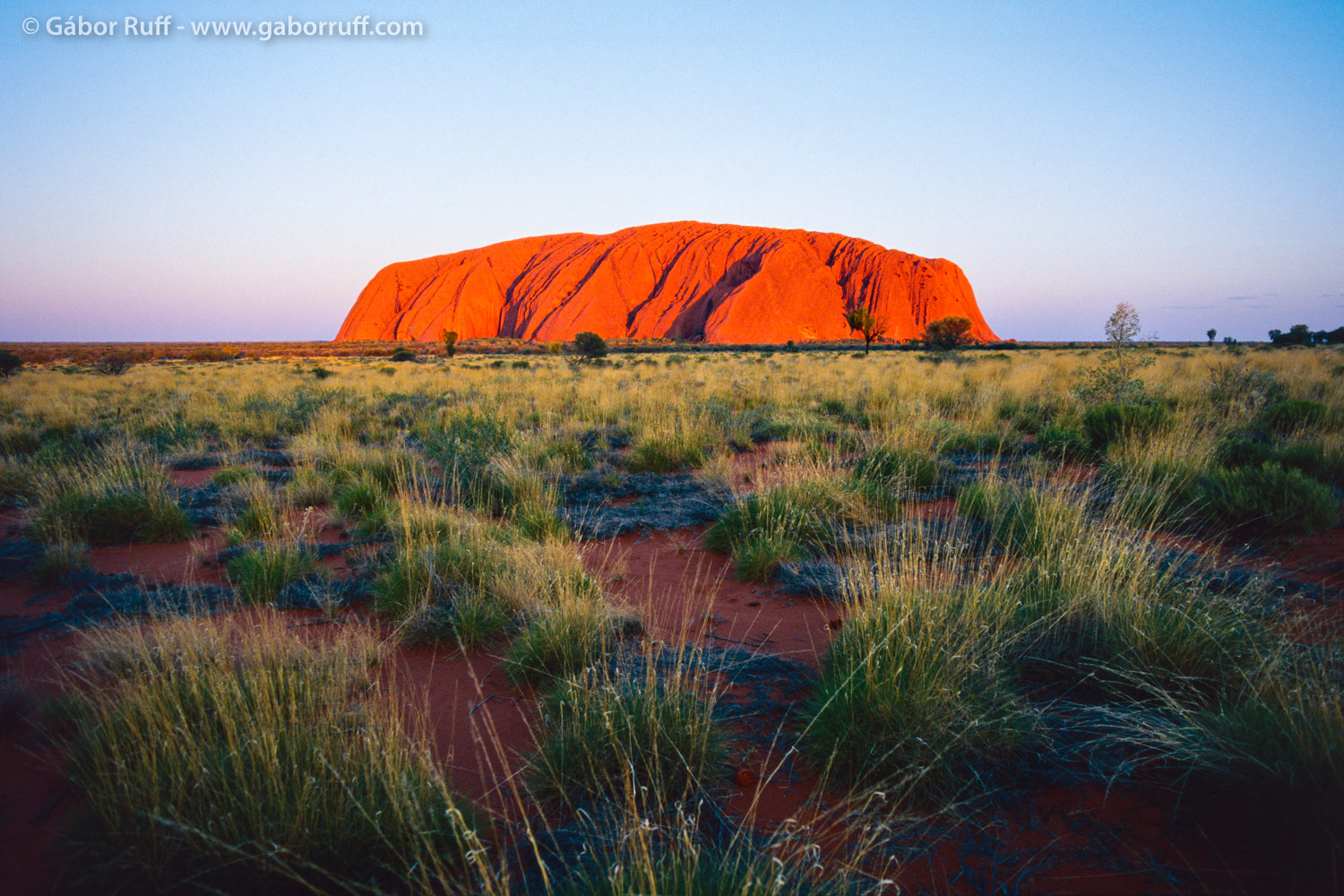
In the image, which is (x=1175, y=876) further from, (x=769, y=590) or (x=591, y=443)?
(x=591, y=443)

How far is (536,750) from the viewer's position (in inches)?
89.4

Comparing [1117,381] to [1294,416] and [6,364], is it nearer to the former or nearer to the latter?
[1294,416]

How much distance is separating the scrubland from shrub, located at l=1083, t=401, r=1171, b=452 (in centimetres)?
93

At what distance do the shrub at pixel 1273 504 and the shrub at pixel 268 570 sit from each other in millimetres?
6924

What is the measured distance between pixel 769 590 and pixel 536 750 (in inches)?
86.5

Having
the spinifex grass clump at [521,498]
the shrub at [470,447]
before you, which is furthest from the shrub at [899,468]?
the shrub at [470,447]

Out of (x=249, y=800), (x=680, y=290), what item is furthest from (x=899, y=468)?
(x=680, y=290)

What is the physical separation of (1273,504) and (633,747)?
214 inches

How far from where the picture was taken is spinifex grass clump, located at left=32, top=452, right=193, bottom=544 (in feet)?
16.4

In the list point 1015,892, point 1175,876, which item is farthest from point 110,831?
point 1175,876

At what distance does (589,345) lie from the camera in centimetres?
3127

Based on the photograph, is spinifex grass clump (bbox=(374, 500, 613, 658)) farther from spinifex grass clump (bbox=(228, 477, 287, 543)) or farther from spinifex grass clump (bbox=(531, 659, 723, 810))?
spinifex grass clump (bbox=(228, 477, 287, 543))

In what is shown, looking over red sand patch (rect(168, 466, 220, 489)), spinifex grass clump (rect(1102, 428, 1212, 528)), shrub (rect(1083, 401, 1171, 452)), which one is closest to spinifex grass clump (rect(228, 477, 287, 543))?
red sand patch (rect(168, 466, 220, 489))

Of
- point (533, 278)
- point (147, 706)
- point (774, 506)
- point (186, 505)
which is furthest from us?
point (533, 278)
